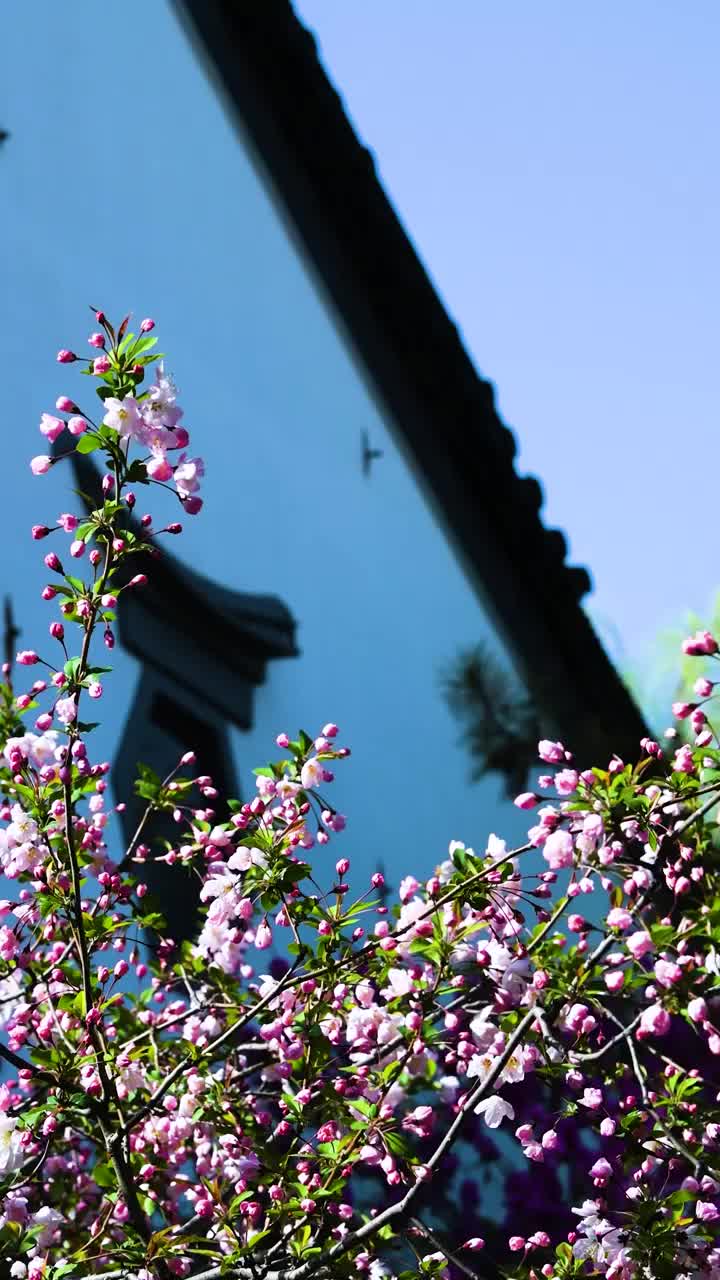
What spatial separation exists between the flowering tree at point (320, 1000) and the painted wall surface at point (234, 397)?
8.46ft

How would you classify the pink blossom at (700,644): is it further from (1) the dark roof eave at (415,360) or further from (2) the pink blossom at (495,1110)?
(1) the dark roof eave at (415,360)

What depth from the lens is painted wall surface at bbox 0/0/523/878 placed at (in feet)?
18.8

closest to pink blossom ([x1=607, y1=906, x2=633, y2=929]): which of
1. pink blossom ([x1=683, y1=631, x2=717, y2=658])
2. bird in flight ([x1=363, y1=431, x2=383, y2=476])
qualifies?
pink blossom ([x1=683, y1=631, x2=717, y2=658])

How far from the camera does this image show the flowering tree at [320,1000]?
2412 mm

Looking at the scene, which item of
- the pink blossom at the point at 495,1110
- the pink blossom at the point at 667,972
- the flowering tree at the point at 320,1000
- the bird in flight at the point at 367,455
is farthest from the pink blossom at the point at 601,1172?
the bird in flight at the point at 367,455

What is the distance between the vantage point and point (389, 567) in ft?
28.2

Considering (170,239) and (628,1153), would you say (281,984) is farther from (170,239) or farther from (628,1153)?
(170,239)

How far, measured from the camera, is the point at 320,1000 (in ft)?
8.95

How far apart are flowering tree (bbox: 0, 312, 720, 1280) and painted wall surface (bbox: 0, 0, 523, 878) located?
2.58 metres

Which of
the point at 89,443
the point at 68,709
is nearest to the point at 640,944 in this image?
the point at 68,709

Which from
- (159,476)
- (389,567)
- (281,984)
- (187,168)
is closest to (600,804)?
(281,984)

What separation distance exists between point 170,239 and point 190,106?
33.6 inches

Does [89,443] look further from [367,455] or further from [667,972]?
[367,455]

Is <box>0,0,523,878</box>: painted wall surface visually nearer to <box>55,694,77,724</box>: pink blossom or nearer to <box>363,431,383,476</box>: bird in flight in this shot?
<box>363,431,383,476</box>: bird in flight
